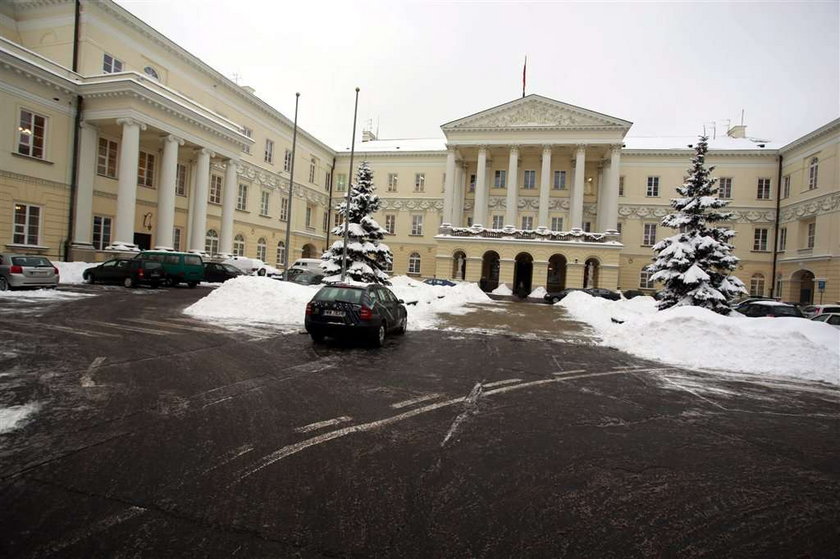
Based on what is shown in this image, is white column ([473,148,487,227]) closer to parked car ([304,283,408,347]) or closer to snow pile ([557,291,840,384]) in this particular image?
snow pile ([557,291,840,384])

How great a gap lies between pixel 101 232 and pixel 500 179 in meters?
39.3

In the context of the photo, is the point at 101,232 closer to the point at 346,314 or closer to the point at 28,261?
the point at 28,261

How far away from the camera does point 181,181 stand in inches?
1379

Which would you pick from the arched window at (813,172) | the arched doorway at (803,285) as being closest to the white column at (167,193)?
the arched doorway at (803,285)

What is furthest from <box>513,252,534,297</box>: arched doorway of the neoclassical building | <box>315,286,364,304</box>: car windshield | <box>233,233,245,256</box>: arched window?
<box>315,286,364,304</box>: car windshield

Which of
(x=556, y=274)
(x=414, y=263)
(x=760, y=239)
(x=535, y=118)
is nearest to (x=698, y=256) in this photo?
(x=556, y=274)

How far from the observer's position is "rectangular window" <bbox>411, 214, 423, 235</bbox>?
5547 centimetres

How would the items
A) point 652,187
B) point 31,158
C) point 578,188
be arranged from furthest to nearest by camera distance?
point 652,187, point 578,188, point 31,158

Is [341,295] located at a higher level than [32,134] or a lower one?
lower

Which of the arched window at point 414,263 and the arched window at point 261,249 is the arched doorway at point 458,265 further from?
the arched window at point 261,249

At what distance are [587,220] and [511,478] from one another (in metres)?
50.6

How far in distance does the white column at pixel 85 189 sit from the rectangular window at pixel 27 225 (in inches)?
69.8

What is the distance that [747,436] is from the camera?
18.7 ft

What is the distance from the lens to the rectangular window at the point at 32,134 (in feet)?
79.6
